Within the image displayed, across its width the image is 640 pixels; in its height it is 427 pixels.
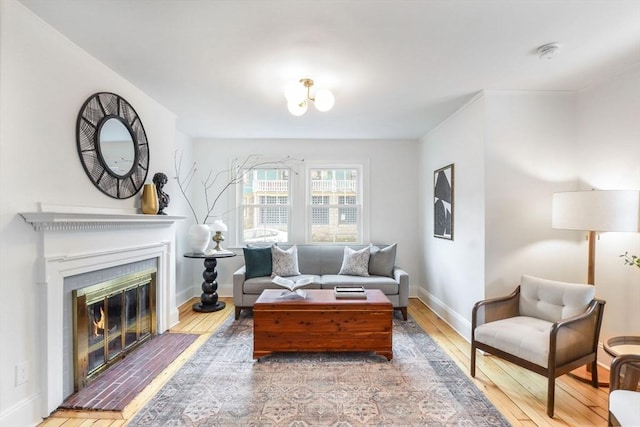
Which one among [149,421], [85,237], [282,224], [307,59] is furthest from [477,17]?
[282,224]

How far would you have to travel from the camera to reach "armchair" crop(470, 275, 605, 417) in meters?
2.11

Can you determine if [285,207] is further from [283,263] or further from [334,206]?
[283,263]

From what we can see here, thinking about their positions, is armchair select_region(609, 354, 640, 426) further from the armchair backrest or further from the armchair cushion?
the armchair backrest

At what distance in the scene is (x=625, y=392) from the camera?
1.58 m

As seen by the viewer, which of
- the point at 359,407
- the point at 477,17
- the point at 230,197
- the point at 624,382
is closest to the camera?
the point at 624,382

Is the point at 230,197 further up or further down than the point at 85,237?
further up

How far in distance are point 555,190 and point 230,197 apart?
13.5 ft

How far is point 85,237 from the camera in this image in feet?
7.72

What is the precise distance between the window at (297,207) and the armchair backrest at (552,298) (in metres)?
2.57

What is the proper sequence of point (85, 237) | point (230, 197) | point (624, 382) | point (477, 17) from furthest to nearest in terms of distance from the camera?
point (230, 197) < point (85, 237) < point (477, 17) < point (624, 382)

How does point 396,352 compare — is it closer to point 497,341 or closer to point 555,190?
point 497,341

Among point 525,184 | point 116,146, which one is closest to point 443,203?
point 525,184

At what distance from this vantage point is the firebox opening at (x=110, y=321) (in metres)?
2.32

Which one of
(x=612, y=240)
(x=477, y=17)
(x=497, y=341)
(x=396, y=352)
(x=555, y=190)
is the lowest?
(x=396, y=352)
